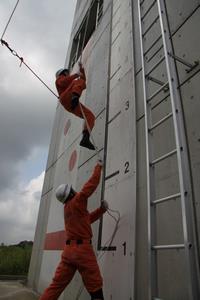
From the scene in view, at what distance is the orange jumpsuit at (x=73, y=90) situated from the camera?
11.6 feet

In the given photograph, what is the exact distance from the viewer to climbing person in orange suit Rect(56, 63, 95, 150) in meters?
3.43

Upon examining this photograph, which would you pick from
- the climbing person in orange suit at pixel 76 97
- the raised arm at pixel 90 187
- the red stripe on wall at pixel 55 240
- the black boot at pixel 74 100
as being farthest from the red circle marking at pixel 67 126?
the raised arm at pixel 90 187

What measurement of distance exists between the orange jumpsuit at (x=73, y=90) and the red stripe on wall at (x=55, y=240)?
171cm

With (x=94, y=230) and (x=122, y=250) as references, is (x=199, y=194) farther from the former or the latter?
(x=94, y=230)

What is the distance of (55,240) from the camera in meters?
4.50

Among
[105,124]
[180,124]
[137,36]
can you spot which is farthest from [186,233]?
[137,36]

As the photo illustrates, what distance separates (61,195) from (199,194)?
1376 millimetres

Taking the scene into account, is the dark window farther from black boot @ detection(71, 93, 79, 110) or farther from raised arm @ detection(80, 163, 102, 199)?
raised arm @ detection(80, 163, 102, 199)

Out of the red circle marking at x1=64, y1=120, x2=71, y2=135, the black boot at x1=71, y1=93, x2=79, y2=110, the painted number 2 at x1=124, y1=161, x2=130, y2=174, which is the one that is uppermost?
the red circle marking at x1=64, y1=120, x2=71, y2=135

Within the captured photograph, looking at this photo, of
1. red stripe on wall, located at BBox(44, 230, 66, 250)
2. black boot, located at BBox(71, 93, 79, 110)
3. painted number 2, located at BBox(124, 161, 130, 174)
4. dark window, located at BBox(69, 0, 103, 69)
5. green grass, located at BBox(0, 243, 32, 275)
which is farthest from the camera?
green grass, located at BBox(0, 243, 32, 275)

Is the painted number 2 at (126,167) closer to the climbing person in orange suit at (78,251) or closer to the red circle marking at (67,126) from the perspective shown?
the climbing person in orange suit at (78,251)

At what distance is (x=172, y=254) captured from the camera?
80.7 inches

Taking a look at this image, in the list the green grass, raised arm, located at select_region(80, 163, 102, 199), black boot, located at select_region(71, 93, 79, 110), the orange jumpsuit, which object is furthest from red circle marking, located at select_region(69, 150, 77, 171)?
the green grass

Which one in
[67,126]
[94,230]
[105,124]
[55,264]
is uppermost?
[67,126]
